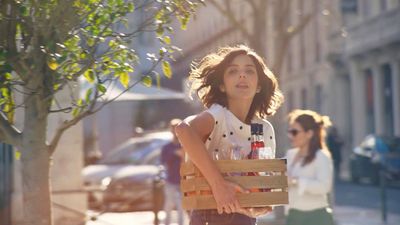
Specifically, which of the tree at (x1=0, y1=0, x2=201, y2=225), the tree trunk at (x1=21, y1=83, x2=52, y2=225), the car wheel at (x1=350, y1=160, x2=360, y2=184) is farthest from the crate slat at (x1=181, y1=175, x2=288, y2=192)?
the car wheel at (x1=350, y1=160, x2=360, y2=184)

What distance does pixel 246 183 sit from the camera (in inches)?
200

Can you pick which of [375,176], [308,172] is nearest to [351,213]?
[375,176]

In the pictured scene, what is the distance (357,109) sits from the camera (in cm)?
4734

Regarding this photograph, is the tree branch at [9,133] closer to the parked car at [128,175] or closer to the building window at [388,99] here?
the parked car at [128,175]

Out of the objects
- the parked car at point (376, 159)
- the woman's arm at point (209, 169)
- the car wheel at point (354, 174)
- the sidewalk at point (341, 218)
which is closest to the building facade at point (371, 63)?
the car wheel at point (354, 174)

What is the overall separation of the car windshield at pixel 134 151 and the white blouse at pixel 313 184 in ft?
47.4

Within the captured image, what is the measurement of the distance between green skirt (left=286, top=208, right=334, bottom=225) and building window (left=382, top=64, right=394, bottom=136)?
113 feet

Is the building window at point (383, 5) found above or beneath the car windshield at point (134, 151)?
above

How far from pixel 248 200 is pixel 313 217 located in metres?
3.61

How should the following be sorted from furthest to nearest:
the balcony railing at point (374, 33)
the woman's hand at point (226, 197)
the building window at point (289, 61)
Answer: the building window at point (289, 61), the balcony railing at point (374, 33), the woman's hand at point (226, 197)

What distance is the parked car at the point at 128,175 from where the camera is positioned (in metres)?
19.6

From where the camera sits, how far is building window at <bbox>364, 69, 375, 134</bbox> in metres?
45.8

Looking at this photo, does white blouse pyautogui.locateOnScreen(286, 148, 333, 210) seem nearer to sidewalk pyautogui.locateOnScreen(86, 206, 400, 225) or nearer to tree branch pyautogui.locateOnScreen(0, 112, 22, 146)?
tree branch pyautogui.locateOnScreen(0, 112, 22, 146)

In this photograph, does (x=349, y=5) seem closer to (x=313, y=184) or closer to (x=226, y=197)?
(x=313, y=184)
